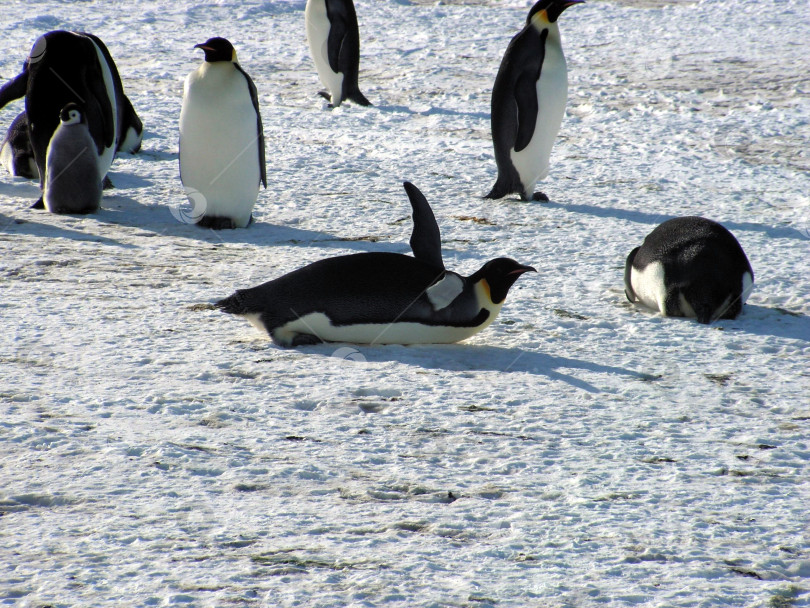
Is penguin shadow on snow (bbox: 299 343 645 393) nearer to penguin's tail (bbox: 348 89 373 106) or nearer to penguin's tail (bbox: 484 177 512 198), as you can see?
penguin's tail (bbox: 484 177 512 198)

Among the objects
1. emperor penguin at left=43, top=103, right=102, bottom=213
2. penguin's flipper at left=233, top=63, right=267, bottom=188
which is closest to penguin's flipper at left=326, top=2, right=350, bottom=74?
penguin's flipper at left=233, top=63, right=267, bottom=188

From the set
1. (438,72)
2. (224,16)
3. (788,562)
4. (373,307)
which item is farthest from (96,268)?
(224,16)

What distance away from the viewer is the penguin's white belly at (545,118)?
5844 mm

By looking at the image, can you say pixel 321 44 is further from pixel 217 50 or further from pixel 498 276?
pixel 498 276

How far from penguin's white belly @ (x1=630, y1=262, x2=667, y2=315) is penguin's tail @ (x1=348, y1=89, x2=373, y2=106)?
4.72 metres

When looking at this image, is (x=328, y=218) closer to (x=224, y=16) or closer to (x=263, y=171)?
(x=263, y=171)

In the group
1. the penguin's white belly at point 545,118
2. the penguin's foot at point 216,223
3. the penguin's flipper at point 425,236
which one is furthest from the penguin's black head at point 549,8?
the penguin's flipper at point 425,236

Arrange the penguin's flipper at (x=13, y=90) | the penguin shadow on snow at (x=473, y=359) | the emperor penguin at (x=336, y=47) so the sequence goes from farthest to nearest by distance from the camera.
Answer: the emperor penguin at (x=336, y=47) < the penguin's flipper at (x=13, y=90) < the penguin shadow on snow at (x=473, y=359)

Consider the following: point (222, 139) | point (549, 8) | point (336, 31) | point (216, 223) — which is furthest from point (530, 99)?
point (336, 31)

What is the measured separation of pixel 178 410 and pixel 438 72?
683cm

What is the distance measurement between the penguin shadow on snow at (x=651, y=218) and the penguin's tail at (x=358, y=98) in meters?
2.95

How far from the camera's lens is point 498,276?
322 cm

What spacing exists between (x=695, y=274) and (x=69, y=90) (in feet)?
12.9

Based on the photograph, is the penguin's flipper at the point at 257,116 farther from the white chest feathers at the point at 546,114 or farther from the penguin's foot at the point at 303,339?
the penguin's foot at the point at 303,339
